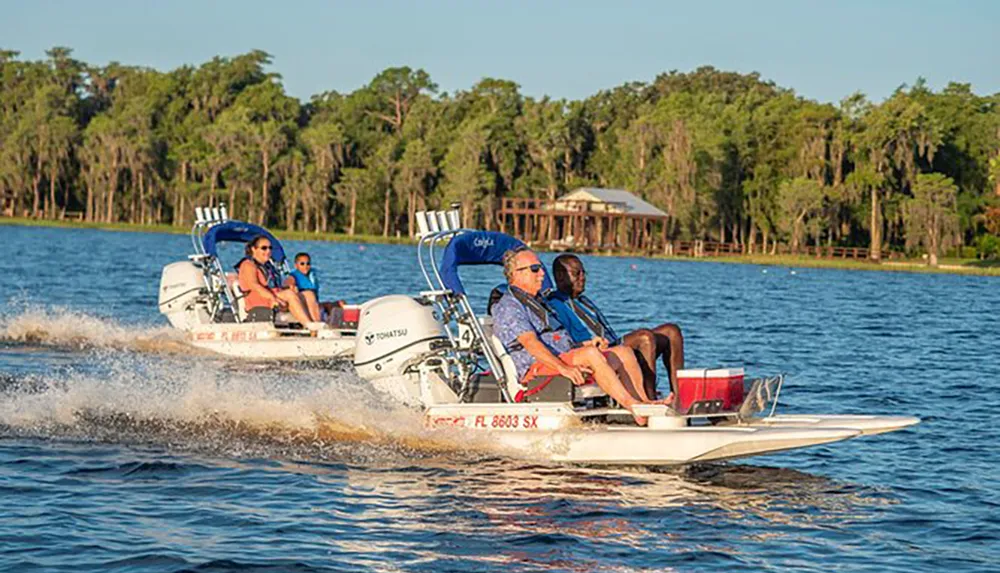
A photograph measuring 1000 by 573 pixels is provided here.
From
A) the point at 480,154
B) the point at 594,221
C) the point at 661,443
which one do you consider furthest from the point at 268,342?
the point at 480,154

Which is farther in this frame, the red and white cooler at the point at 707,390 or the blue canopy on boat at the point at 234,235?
the blue canopy on boat at the point at 234,235

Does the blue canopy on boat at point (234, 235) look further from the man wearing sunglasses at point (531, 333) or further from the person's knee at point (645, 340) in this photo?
the person's knee at point (645, 340)

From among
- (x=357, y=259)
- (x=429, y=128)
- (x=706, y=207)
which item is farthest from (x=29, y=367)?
(x=429, y=128)

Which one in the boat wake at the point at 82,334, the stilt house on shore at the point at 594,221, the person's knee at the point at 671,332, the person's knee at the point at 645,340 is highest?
the stilt house on shore at the point at 594,221

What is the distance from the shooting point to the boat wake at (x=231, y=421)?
14.6 meters

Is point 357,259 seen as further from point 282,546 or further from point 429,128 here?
point 282,546

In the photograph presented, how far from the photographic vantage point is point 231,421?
15.8 meters

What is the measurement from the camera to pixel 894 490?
1366 cm

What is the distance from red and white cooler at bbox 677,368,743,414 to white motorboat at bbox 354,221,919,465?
0.13 ft

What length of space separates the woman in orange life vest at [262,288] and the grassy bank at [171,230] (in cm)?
9568

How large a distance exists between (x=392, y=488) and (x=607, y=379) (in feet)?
7.24

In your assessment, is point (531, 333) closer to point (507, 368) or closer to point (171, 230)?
point (507, 368)

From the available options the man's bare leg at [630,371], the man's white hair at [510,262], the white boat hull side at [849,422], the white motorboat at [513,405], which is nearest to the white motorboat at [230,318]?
the white motorboat at [513,405]

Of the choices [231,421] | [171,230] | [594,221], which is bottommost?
[231,421]
